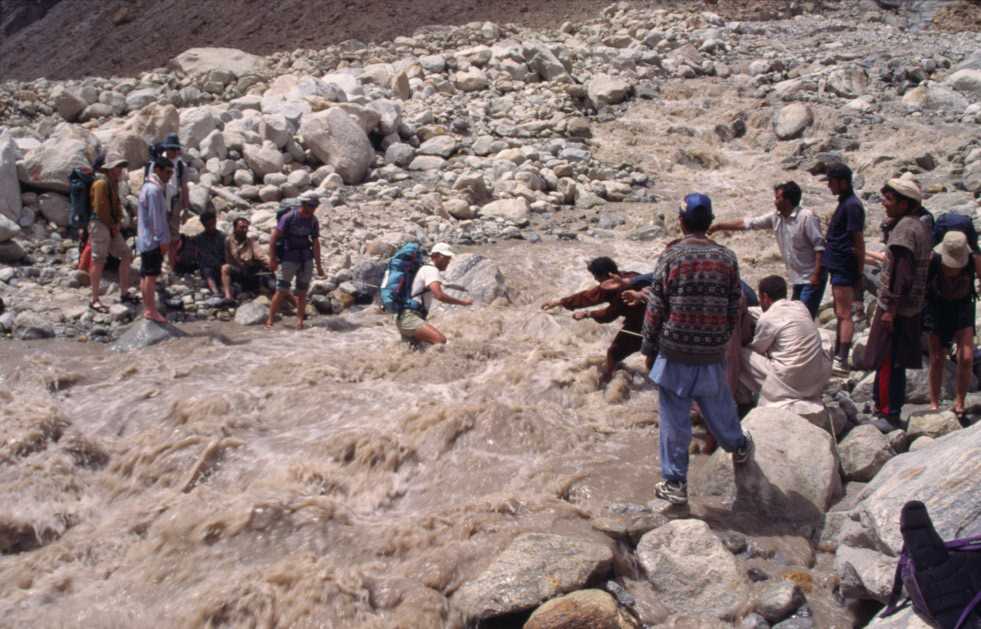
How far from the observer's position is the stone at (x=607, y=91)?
681 inches

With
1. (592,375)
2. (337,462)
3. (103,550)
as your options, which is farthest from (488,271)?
(103,550)

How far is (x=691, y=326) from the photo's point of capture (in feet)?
15.1

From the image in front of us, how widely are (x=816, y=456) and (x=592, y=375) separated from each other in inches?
91.3

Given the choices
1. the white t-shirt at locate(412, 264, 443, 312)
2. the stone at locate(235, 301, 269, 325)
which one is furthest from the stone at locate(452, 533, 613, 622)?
the stone at locate(235, 301, 269, 325)

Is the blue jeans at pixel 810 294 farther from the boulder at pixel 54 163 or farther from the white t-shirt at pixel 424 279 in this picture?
the boulder at pixel 54 163

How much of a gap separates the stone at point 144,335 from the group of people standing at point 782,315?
416 cm

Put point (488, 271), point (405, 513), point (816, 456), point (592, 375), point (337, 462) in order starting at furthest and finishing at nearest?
point (488, 271)
point (592, 375)
point (337, 462)
point (405, 513)
point (816, 456)

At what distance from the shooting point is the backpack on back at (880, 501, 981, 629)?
326 centimetres

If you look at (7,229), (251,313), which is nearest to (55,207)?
(7,229)

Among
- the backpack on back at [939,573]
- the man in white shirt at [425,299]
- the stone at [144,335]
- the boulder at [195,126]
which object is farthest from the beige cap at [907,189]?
the boulder at [195,126]

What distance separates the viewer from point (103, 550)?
5352 millimetres

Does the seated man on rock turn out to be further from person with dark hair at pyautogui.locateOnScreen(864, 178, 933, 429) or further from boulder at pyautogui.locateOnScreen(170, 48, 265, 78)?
boulder at pyautogui.locateOnScreen(170, 48, 265, 78)

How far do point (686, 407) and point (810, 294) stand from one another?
232cm

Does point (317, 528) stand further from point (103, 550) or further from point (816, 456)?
point (816, 456)
